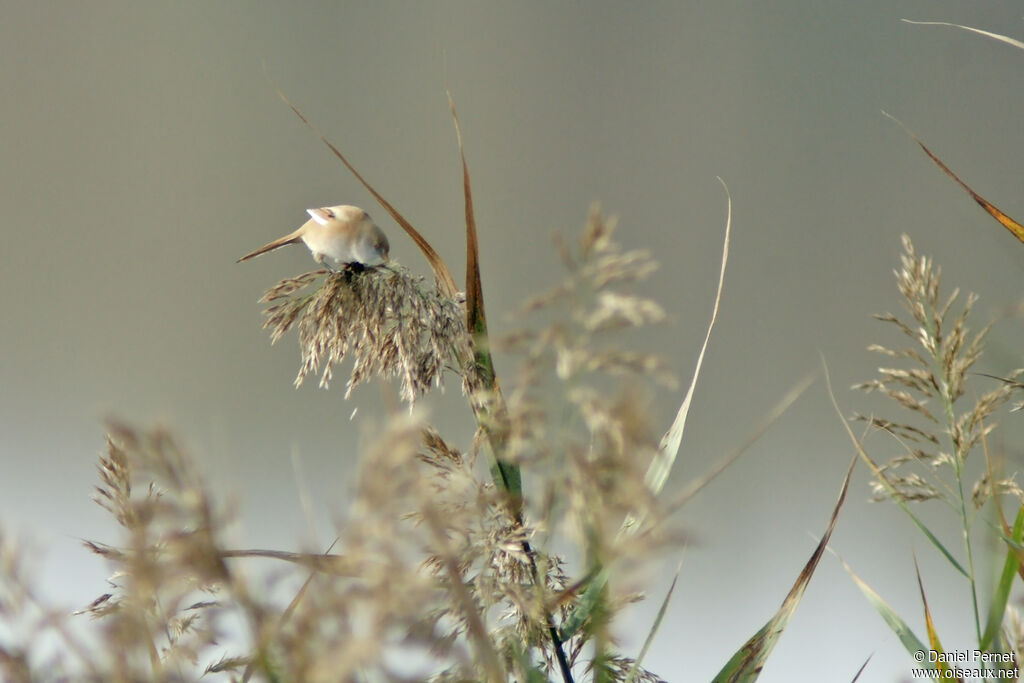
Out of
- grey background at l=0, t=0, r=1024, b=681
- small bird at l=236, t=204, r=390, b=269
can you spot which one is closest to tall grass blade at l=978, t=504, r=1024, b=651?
small bird at l=236, t=204, r=390, b=269

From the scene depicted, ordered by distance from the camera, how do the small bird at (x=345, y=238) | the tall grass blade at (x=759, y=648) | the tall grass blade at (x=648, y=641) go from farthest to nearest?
the small bird at (x=345, y=238), the tall grass blade at (x=759, y=648), the tall grass blade at (x=648, y=641)

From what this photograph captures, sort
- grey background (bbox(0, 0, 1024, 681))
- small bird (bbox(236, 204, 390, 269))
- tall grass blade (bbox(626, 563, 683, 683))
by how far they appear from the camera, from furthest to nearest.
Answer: grey background (bbox(0, 0, 1024, 681))
small bird (bbox(236, 204, 390, 269))
tall grass blade (bbox(626, 563, 683, 683))

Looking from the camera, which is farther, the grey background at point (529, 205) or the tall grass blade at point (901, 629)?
the grey background at point (529, 205)

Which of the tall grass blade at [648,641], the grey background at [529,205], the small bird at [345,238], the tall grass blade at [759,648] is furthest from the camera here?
the grey background at [529,205]

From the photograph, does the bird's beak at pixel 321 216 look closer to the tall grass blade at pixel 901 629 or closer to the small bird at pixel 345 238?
the small bird at pixel 345 238

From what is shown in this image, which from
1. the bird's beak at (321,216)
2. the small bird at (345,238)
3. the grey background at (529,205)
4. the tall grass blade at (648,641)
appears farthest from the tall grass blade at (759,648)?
the grey background at (529,205)

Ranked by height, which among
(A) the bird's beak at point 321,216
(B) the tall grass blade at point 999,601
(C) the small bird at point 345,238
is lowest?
(B) the tall grass blade at point 999,601

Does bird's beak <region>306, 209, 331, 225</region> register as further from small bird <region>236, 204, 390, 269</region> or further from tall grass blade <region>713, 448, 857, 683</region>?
tall grass blade <region>713, 448, 857, 683</region>
